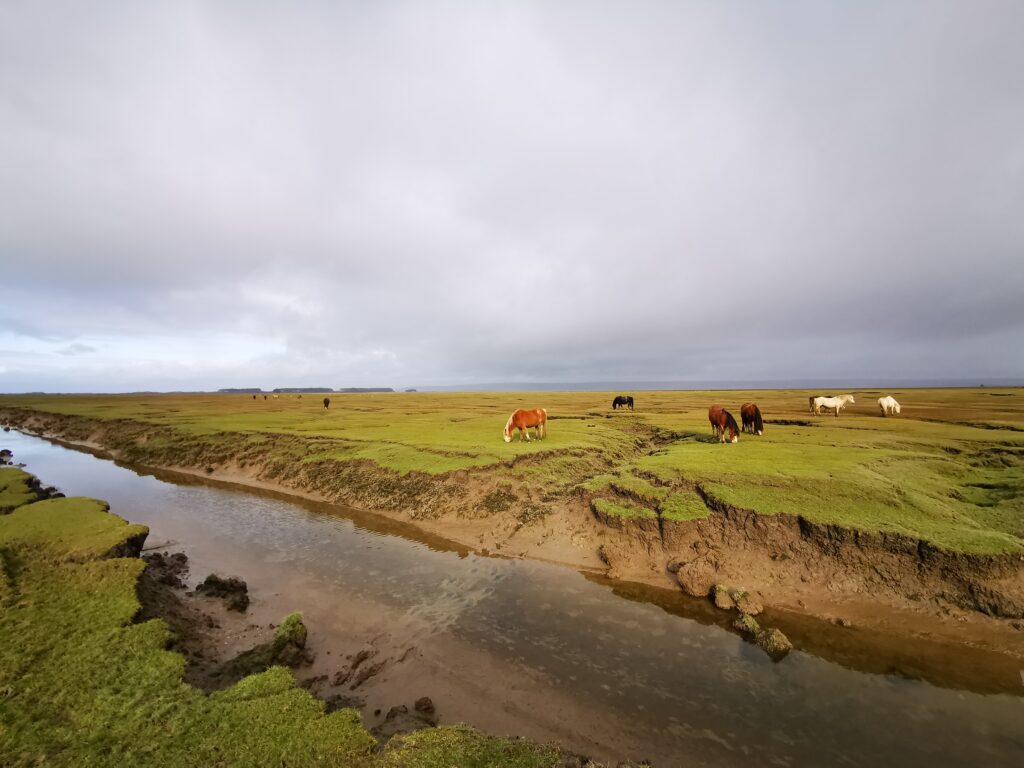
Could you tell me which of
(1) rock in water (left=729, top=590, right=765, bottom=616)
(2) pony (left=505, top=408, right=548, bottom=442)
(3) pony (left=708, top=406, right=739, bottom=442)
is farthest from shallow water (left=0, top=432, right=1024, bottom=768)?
(3) pony (left=708, top=406, right=739, bottom=442)

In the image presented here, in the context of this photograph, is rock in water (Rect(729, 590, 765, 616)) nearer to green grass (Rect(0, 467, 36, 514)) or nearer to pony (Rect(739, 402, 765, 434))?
pony (Rect(739, 402, 765, 434))

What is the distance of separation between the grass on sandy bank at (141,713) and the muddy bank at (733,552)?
31.7 feet

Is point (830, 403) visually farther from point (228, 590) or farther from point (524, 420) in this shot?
point (228, 590)

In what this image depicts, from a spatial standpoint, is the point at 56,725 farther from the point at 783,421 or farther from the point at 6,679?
the point at 783,421

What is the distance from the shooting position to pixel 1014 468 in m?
17.3

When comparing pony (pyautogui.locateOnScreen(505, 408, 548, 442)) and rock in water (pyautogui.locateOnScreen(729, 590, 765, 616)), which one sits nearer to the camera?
rock in water (pyautogui.locateOnScreen(729, 590, 765, 616))

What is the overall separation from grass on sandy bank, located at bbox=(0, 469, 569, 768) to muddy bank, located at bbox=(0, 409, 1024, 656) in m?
9.67

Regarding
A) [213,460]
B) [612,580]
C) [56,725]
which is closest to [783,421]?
[612,580]

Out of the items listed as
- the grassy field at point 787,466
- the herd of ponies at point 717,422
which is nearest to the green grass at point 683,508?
the grassy field at point 787,466

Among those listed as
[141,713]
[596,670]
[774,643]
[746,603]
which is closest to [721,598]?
[746,603]

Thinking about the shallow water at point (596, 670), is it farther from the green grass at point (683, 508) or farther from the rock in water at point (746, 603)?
the green grass at point (683, 508)

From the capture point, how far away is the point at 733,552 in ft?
47.3

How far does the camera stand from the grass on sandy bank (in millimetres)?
6172

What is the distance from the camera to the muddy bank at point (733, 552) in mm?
11258
